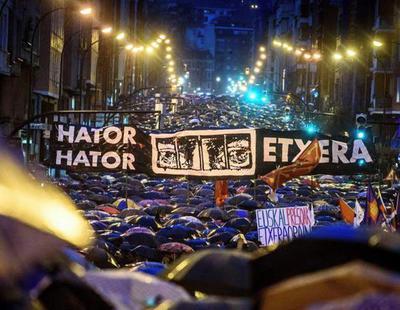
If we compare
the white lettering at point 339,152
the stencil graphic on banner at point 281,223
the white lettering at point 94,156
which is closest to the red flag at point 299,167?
the white lettering at point 339,152

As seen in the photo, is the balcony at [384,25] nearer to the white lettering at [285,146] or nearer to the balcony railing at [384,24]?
the balcony railing at [384,24]

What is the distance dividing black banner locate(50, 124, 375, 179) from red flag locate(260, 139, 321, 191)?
0.13 meters

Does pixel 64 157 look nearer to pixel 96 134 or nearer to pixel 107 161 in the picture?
pixel 96 134

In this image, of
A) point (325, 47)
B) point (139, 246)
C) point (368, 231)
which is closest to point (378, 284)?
point (368, 231)

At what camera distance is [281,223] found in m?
17.7

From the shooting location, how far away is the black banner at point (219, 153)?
24.0 m

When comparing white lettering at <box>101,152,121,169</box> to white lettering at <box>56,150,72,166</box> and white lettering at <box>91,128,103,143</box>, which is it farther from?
white lettering at <box>56,150,72,166</box>

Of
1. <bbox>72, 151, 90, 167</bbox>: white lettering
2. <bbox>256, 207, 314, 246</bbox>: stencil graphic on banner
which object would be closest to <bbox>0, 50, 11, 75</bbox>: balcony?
<bbox>72, 151, 90, 167</bbox>: white lettering

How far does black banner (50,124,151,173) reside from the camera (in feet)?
81.1

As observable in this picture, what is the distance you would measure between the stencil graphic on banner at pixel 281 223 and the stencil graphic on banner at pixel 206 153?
599 centimetres

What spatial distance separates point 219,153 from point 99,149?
123 inches

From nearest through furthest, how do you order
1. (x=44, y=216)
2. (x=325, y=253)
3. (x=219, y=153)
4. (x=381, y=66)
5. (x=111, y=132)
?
(x=325, y=253)
(x=44, y=216)
(x=219, y=153)
(x=111, y=132)
(x=381, y=66)

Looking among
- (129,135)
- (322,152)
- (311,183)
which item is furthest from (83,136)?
(311,183)

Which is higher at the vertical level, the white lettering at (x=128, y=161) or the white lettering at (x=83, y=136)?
the white lettering at (x=83, y=136)
